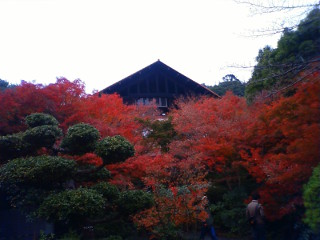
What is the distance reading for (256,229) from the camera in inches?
422

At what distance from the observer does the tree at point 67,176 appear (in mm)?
9141

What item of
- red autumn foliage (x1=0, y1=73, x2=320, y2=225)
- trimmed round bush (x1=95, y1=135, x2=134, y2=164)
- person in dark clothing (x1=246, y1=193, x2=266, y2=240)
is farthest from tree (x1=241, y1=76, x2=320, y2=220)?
trimmed round bush (x1=95, y1=135, x2=134, y2=164)

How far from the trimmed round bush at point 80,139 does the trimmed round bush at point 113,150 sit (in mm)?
269

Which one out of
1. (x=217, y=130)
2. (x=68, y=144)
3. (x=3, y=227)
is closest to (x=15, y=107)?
(x=68, y=144)

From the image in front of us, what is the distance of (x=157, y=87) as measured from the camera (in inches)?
879

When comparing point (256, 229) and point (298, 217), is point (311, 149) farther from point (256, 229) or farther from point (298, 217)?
point (256, 229)

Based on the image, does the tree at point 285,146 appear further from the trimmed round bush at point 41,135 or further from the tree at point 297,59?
the trimmed round bush at point 41,135

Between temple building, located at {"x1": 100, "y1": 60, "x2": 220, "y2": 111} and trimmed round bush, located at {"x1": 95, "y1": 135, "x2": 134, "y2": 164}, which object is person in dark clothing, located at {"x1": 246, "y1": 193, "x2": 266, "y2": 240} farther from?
temple building, located at {"x1": 100, "y1": 60, "x2": 220, "y2": 111}

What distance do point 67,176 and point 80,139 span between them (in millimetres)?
1031

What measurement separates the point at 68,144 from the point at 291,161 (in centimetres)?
587

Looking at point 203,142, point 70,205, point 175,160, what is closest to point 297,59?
point 203,142

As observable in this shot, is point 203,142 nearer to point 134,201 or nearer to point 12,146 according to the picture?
point 134,201

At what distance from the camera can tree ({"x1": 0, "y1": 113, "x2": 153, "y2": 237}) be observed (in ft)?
30.0

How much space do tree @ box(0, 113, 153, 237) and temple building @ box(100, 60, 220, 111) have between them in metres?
11.0
